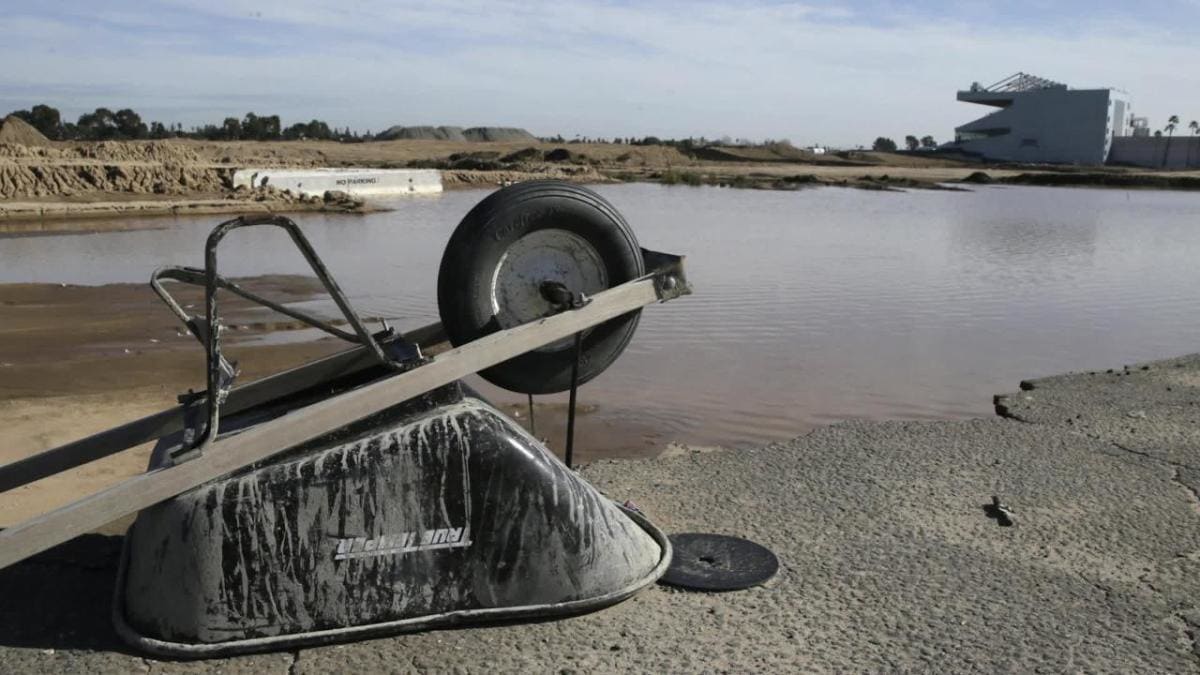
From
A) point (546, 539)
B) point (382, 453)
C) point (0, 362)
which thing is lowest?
point (0, 362)

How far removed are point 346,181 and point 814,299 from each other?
24874 millimetres

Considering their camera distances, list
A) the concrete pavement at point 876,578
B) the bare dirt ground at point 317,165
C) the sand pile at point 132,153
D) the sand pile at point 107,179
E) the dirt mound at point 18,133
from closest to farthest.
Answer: the concrete pavement at point 876,578, the bare dirt ground at point 317,165, the sand pile at point 107,179, the sand pile at point 132,153, the dirt mound at point 18,133

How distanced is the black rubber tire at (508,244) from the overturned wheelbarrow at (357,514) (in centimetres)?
7

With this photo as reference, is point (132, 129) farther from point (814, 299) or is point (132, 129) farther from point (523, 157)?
point (814, 299)

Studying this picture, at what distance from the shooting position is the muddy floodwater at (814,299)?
28.0ft

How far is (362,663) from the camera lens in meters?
3.47

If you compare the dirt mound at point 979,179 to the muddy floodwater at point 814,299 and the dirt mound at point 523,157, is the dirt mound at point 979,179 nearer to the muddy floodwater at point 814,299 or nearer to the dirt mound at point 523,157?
the dirt mound at point 523,157

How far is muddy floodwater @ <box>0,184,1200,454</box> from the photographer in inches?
336

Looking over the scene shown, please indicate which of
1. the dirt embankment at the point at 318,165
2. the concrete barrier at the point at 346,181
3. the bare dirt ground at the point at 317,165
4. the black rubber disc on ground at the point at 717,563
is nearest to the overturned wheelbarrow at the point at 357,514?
the black rubber disc on ground at the point at 717,563

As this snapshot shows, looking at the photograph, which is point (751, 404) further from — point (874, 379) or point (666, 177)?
point (666, 177)

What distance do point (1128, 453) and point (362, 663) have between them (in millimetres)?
4849

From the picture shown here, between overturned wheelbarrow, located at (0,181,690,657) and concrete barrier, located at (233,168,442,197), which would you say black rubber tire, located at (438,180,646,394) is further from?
concrete barrier, located at (233,168,442,197)

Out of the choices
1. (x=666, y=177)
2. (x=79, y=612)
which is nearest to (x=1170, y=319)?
(x=79, y=612)

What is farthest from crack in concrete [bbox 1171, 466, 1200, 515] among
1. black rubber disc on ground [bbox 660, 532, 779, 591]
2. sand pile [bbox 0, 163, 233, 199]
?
sand pile [bbox 0, 163, 233, 199]
